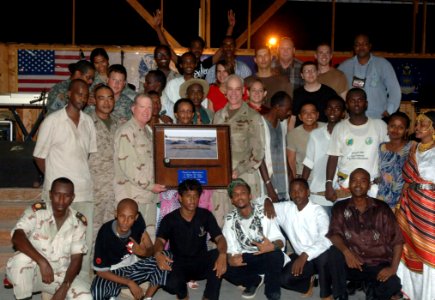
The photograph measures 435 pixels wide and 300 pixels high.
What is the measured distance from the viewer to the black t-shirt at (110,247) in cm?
654

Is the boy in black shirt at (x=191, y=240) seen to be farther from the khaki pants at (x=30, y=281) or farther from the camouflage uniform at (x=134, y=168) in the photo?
the khaki pants at (x=30, y=281)

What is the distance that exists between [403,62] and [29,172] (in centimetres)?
831

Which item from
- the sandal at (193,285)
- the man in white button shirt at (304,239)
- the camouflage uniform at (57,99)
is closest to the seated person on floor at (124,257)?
the sandal at (193,285)

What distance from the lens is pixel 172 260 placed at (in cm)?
688

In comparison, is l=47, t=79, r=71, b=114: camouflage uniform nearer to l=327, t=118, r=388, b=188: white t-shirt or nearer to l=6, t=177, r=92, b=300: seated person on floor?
l=6, t=177, r=92, b=300: seated person on floor

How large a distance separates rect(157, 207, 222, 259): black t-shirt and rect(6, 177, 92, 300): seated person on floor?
3.13ft

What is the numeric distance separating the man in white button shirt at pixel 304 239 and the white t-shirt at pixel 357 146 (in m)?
0.66

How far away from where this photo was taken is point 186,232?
701 cm

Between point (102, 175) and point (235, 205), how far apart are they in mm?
1455

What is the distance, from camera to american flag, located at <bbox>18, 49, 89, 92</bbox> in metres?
13.2

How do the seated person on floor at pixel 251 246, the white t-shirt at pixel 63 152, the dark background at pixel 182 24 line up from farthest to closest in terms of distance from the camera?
the dark background at pixel 182 24, the seated person on floor at pixel 251 246, the white t-shirt at pixel 63 152

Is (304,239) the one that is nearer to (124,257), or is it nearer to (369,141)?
(369,141)

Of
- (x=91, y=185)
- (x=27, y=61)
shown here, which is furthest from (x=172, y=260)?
(x=27, y=61)

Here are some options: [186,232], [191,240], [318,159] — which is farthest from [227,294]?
[318,159]
